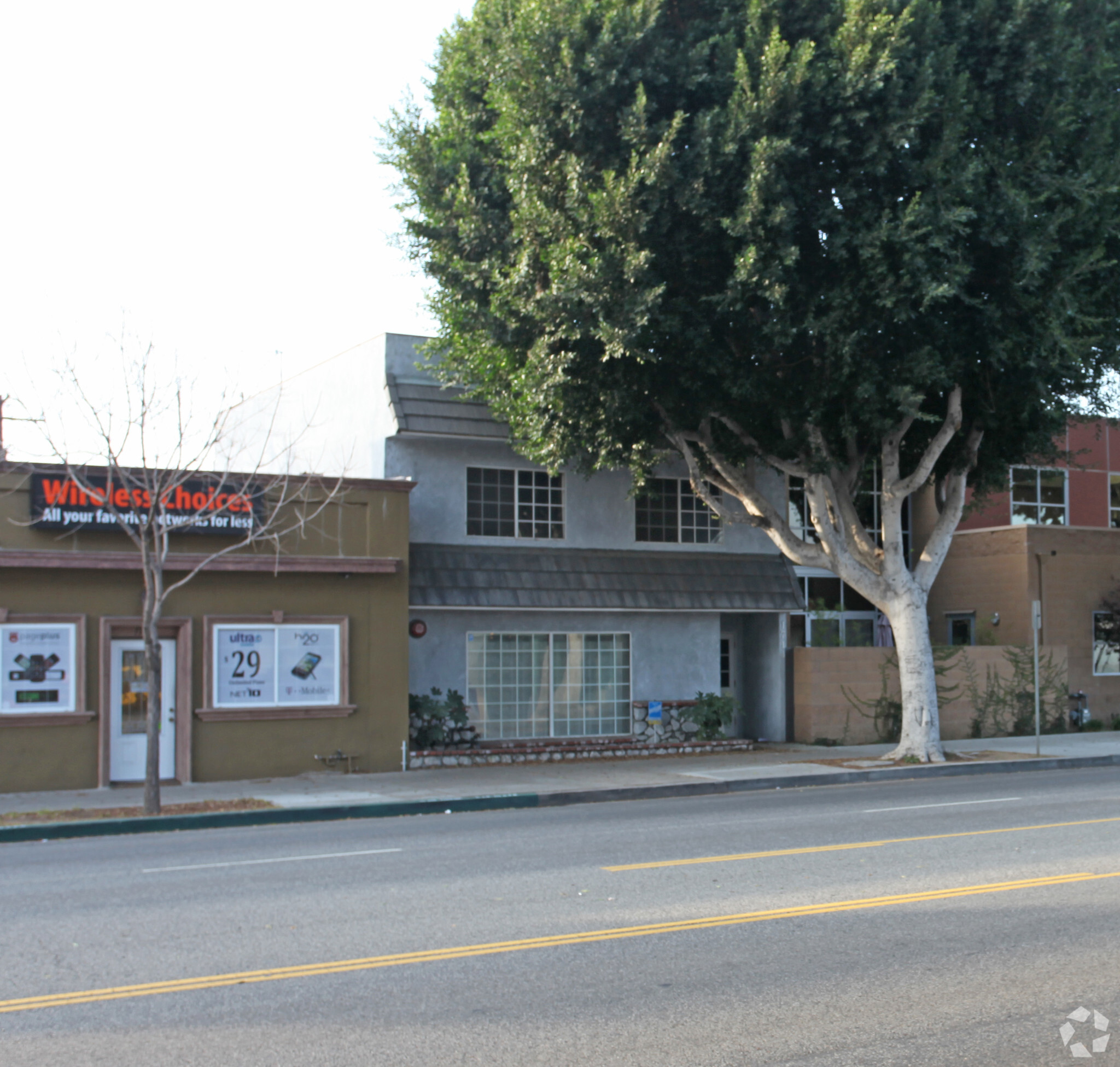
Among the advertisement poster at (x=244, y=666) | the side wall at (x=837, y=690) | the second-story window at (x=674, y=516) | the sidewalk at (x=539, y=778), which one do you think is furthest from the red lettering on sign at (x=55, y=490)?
the side wall at (x=837, y=690)

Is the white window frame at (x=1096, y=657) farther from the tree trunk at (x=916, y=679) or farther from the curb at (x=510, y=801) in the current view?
the tree trunk at (x=916, y=679)

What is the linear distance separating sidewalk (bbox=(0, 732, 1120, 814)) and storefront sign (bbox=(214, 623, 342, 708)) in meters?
1.17

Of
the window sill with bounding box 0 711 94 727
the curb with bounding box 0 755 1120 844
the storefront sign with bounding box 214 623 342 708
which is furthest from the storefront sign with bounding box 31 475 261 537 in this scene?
the curb with bounding box 0 755 1120 844

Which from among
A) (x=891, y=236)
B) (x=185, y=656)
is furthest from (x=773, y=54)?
(x=185, y=656)

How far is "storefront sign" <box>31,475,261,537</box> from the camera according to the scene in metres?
16.6

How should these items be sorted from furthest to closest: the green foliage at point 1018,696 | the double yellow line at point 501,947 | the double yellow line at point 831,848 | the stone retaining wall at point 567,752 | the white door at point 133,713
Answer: the green foliage at point 1018,696 < the stone retaining wall at point 567,752 < the white door at point 133,713 < the double yellow line at point 831,848 < the double yellow line at point 501,947

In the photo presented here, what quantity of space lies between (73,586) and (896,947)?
13.3 metres

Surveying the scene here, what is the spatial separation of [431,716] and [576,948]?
42.4 ft

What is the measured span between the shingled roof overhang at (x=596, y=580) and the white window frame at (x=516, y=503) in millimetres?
263

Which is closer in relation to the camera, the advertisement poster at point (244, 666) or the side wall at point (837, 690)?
the advertisement poster at point (244, 666)

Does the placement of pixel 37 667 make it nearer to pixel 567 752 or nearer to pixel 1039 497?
pixel 567 752

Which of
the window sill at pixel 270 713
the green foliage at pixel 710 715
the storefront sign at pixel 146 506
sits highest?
the storefront sign at pixel 146 506

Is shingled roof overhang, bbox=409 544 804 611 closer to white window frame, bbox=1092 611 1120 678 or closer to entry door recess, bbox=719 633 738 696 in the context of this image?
entry door recess, bbox=719 633 738 696

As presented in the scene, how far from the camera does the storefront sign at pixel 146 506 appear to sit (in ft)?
54.6
